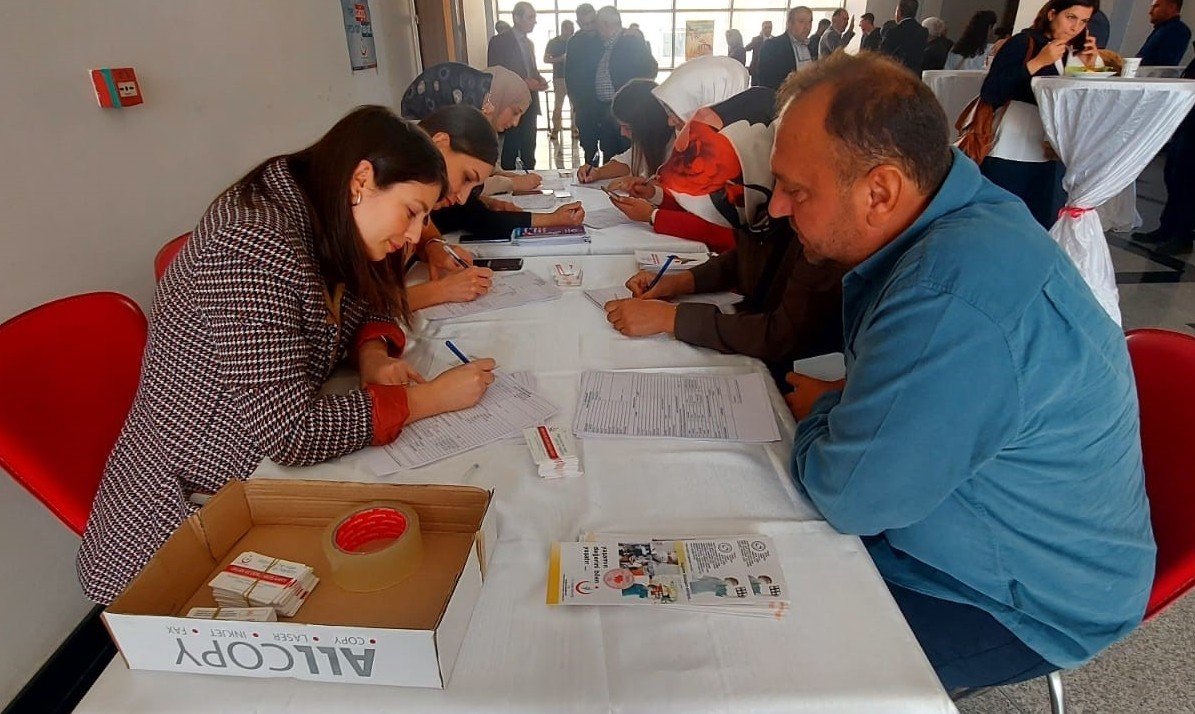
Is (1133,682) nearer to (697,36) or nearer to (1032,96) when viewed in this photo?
(1032,96)

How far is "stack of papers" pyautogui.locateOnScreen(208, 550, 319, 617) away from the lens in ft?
2.27

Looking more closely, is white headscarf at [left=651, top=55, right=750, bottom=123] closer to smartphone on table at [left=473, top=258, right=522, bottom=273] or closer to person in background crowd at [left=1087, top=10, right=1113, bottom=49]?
smartphone on table at [left=473, top=258, right=522, bottom=273]

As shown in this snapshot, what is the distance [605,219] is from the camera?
233 cm

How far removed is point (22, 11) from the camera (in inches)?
54.0

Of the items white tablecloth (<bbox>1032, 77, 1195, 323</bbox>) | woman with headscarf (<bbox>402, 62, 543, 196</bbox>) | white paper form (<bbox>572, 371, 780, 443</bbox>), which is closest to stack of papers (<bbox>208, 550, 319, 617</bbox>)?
white paper form (<bbox>572, 371, 780, 443</bbox>)

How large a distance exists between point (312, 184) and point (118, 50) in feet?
3.67

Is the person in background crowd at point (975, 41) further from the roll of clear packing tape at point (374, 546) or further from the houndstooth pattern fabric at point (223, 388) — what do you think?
the roll of clear packing tape at point (374, 546)

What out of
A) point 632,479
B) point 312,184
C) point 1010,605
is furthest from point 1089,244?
point 312,184

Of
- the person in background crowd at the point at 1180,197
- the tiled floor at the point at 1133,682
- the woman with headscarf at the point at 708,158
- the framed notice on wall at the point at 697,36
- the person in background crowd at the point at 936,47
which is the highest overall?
the framed notice on wall at the point at 697,36

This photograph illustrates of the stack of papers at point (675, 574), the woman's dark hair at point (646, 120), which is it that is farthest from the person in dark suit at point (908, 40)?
the stack of papers at point (675, 574)

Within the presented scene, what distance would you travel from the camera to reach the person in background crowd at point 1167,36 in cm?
506

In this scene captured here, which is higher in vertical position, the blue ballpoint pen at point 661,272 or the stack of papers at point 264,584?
the stack of papers at point 264,584

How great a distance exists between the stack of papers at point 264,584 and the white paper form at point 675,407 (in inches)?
17.5

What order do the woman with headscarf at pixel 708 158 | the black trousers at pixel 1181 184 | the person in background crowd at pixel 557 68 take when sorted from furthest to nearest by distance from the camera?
the person in background crowd at pixel 557 68, the black trousers at pixel 1181 184, the woman with headscarf at pixel 708 158
